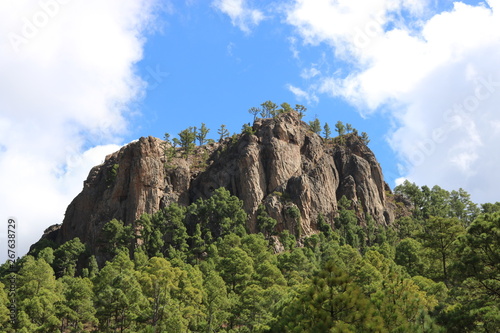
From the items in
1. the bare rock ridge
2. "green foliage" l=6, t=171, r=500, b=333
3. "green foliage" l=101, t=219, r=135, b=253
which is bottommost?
"green foliage" l=6, t=171, r=500, b=333

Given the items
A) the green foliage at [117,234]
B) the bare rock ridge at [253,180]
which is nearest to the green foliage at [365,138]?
the bare rock ridge at [253,180]

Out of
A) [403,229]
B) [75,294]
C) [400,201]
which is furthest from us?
[400,201]

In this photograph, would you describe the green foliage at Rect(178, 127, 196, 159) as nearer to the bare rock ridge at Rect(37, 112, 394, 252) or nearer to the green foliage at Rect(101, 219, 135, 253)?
the bare rock ridge at Rect(37, 112, 394, 252)

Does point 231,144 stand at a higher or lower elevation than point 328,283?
higher

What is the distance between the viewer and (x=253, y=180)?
331ft

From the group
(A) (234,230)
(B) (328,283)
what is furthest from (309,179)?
(B) (328,283)

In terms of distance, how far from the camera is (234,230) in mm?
86812

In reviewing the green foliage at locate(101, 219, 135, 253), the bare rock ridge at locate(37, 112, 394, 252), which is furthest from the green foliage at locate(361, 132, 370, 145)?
the green foliage at locate(101, 219, 135, 253)

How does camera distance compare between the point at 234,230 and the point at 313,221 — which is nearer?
the point at 234,230

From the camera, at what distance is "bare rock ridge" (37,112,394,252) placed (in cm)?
9612

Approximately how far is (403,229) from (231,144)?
43823 millimetres

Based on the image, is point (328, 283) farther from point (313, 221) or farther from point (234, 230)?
point (313, 221)

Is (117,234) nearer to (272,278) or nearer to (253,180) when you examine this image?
(253,180)

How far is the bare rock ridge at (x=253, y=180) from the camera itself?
96125 millimetres
